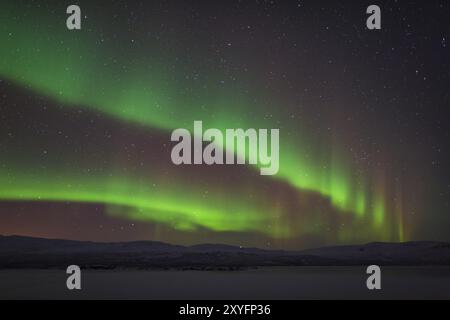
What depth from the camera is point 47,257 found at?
37688 millimetres

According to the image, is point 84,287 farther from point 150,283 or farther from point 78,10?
point 78,10

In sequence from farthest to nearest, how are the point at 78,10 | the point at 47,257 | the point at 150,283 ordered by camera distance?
1. the point at 47,257
2. the point at 150,283
3. the point at 78,10

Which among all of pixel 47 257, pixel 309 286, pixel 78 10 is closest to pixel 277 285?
pixel 309 286

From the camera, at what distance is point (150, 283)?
23234mm

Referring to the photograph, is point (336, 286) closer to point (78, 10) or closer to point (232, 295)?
point (232, 295)
